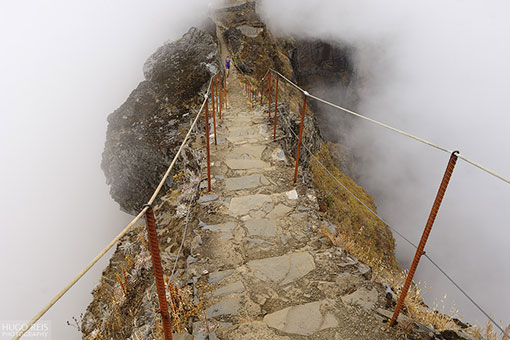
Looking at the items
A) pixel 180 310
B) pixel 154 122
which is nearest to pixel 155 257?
pixel 180 310

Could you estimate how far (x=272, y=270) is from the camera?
3.74 meters

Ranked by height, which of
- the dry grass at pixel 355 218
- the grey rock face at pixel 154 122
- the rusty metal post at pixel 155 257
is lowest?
the dry grass at pixel 355 218

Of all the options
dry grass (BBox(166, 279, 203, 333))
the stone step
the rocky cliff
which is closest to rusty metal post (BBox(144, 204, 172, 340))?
the rocky cliff

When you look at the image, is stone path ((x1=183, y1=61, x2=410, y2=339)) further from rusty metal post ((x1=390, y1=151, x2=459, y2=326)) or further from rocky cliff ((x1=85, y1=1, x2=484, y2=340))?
rusty metal post ((x1=390, y1=151, x2=459, y2=326))

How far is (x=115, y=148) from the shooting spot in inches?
519

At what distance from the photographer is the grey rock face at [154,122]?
39.4ft

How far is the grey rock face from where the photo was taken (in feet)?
39.4

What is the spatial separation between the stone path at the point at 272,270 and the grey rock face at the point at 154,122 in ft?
22.1

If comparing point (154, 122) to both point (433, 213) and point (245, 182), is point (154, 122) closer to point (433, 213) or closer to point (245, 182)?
point (245, 182)

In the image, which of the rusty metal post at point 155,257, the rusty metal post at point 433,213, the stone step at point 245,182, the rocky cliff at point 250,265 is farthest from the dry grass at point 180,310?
the stone step at point 245,182

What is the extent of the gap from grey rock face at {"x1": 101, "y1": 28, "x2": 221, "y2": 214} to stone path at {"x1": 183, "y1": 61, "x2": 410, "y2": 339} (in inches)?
266

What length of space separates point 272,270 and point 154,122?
34.2 ft

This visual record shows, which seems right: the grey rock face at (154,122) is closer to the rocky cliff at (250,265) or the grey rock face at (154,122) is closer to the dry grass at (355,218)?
the rocky cliff at (250,265)

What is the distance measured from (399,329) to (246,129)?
628 centimetres
